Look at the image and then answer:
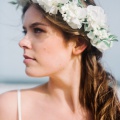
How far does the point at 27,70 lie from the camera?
1.52m

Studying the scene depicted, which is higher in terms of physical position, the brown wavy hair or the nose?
the nose

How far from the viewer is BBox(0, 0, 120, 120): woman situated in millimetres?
1517

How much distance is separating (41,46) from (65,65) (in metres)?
0.14

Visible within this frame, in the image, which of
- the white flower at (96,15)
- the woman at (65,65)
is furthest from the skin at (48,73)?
the white flower at (96,15)

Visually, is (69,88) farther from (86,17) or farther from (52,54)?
(86,17)

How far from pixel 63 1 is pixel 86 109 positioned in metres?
0.50

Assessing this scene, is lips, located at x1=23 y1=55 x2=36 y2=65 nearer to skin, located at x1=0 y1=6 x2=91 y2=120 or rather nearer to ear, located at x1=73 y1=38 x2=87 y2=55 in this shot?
skin, located at x1=0 y1=6 x2=91 y2=120

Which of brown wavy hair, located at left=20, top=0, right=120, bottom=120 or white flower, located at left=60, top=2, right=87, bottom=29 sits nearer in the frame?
white flower, located at left=60, top=2, right=87, bottom=29

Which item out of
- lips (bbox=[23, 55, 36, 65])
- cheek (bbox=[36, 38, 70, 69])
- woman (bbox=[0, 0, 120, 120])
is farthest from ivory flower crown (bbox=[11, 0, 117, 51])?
lips (bbox=[23, 55, 36, 65])

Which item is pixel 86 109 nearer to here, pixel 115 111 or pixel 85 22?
pixel 115 111

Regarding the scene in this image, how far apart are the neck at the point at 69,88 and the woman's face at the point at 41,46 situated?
0.11m

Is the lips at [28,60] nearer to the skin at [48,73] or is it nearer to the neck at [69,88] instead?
the skin at [48,73]

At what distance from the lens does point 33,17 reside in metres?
1.52

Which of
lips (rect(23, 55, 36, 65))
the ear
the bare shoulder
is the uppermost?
the ear
